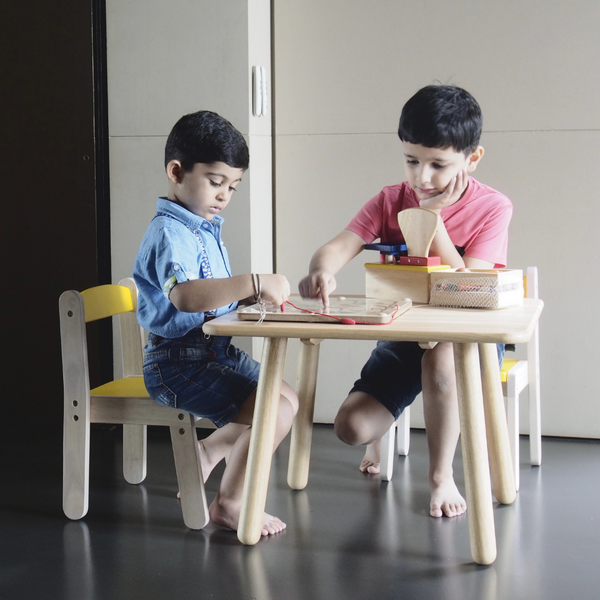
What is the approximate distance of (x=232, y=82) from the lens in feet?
8.97

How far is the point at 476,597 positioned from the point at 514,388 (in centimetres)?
81

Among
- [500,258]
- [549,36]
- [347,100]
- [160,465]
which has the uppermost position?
[549,36]

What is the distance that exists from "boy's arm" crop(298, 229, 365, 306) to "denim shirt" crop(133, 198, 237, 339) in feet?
0.75

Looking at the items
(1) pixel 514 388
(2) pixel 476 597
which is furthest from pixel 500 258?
(2) pixel 476 597

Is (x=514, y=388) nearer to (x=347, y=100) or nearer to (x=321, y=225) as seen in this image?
(x=321, y=225)

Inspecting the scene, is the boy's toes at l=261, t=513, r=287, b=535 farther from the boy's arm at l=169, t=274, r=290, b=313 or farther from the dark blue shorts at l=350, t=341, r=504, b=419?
the boy's arm at l=169, t=274, r=290, b=313

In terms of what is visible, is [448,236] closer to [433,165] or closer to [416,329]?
[433,165]

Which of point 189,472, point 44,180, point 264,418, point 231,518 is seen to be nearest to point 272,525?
point 231,518

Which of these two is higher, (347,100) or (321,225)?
(347,100)

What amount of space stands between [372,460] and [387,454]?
143 mm

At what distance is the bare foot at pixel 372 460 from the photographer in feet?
8.07

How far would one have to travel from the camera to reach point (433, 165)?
1950 mm

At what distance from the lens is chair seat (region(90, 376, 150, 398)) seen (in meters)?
2.04

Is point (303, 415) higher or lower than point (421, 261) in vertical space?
lower
